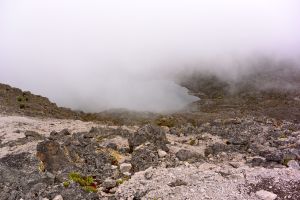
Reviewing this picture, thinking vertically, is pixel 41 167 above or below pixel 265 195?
above

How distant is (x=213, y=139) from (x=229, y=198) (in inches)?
603

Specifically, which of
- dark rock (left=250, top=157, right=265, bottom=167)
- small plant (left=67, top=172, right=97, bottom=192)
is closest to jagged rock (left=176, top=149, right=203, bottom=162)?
dark rock (left=250, top=157, right=265, bottom=167)

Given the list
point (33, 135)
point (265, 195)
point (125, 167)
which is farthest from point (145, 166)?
point (33, 135)

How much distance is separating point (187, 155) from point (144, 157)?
2.57m

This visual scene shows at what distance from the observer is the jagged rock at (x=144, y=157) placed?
2575cm

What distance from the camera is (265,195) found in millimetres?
20328

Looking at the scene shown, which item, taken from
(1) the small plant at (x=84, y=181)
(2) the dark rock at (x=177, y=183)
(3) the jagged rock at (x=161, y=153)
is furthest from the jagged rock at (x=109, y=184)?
(3) the jagged rock at (x=161, y=153)

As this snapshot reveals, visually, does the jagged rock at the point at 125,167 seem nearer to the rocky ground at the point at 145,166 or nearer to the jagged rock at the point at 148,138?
the rocky ground at the point at 145,166

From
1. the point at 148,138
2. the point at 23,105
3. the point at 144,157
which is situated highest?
the point at 23,105

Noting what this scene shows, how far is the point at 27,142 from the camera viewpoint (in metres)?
32.3

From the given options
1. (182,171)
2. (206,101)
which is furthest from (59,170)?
(206,101)

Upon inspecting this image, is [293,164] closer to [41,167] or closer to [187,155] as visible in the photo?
[187,155]

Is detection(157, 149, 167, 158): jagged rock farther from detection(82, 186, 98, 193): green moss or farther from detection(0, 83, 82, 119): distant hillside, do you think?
detection(0, 83, 82, 119): distant hillside

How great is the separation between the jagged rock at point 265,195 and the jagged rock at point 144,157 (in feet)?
22.9
